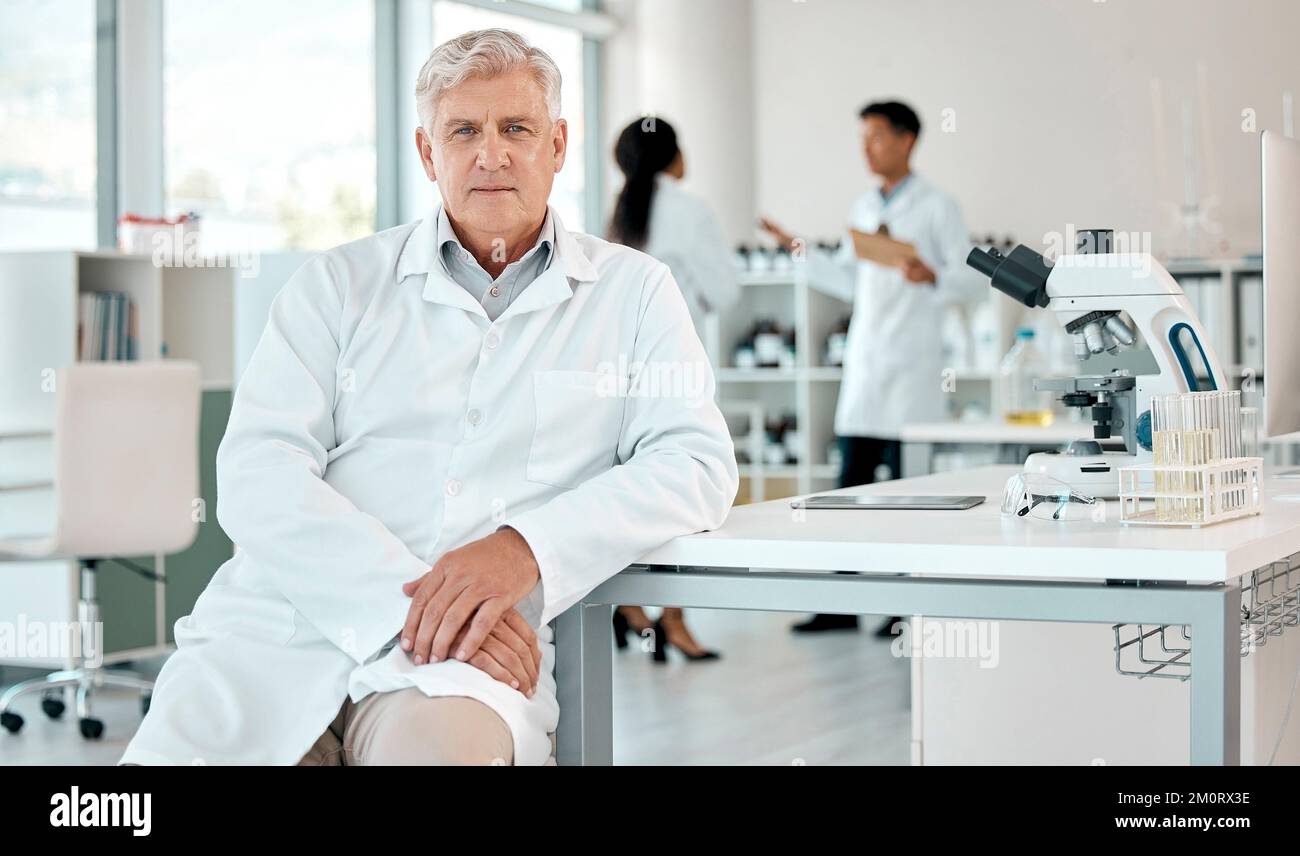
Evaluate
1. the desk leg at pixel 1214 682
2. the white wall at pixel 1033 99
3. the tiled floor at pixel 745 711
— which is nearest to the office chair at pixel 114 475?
the tiled floor at pixel 745 711

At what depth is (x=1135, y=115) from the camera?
6395 millimetres

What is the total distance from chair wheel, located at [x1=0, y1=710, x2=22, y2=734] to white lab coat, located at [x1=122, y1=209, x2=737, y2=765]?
256 cm

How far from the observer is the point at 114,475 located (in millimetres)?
4035

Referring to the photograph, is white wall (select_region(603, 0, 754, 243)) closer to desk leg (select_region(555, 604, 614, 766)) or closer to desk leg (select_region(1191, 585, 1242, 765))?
desk leg (select_region(555, 604, 614, 766))

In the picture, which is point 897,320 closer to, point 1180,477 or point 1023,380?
point 1023,380

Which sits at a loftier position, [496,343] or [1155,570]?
[496,343]

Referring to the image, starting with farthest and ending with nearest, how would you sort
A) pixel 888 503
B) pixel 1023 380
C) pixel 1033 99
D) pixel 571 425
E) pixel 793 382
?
pixel 793 382, pixel 1033 99, pixel 1023 380, pixel 888 503, pixel 571 425

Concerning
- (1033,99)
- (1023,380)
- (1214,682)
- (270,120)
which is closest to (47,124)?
(270,120)

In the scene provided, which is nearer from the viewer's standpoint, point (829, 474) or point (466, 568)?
point (466, 568)

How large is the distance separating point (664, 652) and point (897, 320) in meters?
1.37

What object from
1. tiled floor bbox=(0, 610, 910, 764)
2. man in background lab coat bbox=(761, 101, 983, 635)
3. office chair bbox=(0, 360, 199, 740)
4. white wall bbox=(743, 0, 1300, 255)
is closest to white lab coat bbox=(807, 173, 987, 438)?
man in background lab coat bbox=(761, 101, 983, 635)

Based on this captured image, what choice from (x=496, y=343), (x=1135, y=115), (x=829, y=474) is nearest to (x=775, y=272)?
(x=829, y=474)

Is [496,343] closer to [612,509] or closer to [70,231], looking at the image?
[612,509]
